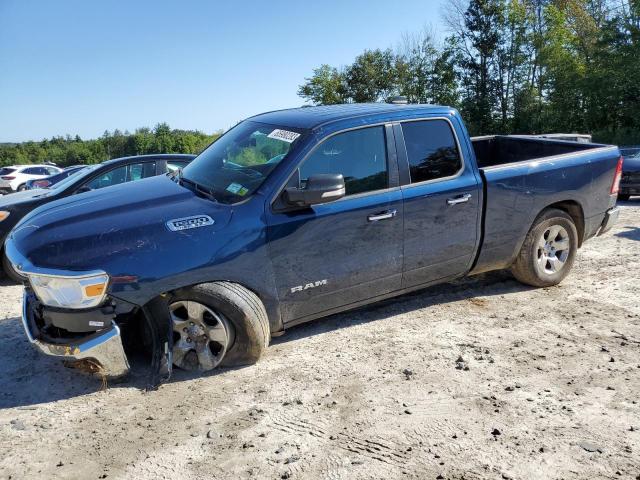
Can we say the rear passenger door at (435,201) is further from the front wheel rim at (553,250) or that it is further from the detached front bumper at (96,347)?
the detached front bumper at (96,347)

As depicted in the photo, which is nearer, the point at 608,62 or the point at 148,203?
the point at 148,203

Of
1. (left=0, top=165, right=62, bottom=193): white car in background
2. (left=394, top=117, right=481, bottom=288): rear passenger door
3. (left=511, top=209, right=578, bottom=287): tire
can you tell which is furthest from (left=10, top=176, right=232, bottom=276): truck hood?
(left=0, top=165, right=62, bottom=193): white car in background

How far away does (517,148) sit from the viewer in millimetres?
6359

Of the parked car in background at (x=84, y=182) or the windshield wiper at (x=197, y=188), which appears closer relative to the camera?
the windshield wiper at (x=197, y=188)

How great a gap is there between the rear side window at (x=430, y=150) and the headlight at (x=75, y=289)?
258cm

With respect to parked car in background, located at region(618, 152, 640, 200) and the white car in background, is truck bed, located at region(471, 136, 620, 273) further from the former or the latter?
the white car in background

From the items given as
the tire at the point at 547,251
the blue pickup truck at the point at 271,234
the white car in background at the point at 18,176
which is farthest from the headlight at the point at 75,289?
the white car in background at the point at 18,176

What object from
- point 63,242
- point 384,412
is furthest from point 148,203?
point 384,412

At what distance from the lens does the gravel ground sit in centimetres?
282

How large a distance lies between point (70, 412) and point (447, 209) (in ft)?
10.8

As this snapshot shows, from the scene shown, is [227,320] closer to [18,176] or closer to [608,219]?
[608,219]

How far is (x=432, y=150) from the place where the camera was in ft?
15.0

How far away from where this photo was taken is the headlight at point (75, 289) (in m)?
3.31

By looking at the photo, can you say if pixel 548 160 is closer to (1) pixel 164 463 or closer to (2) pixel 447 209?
(2) pixel 447 209
